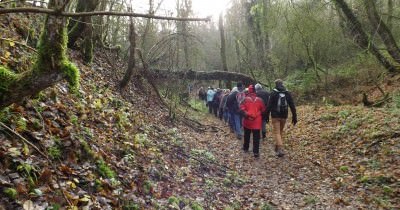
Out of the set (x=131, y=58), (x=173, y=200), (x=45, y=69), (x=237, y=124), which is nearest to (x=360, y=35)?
(x=237, y=124)

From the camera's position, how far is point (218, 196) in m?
6.38

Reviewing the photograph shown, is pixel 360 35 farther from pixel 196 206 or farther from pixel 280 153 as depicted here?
pixel 196 206

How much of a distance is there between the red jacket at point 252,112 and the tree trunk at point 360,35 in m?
6.57

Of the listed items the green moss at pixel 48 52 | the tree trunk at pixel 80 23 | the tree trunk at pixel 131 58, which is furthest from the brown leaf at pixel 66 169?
the tree trunk at pixel 131 58

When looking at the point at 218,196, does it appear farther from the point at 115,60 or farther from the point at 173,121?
the point at 115,60

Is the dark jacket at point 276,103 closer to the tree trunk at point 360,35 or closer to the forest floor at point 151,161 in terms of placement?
the forest floor at point 151,161

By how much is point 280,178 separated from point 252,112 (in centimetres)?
239

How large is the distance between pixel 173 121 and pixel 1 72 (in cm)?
953

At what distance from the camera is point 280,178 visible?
8.05 m

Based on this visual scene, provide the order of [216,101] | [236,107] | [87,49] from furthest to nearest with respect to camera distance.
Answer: [216,101] < [236,107] < [87,49]

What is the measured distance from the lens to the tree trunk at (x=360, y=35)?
13.9 metres

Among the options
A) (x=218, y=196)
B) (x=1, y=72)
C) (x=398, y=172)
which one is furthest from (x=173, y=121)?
(x=1, y=72)

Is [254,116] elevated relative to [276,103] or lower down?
lower down

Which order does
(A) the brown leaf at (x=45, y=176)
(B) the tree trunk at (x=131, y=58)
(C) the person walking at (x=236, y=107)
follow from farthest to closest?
(C) the person walking at (x=236, y=107)
(B) the tree trunk at (x=131, y=58)
(A) the brown leaf at (x=45, y=176)
